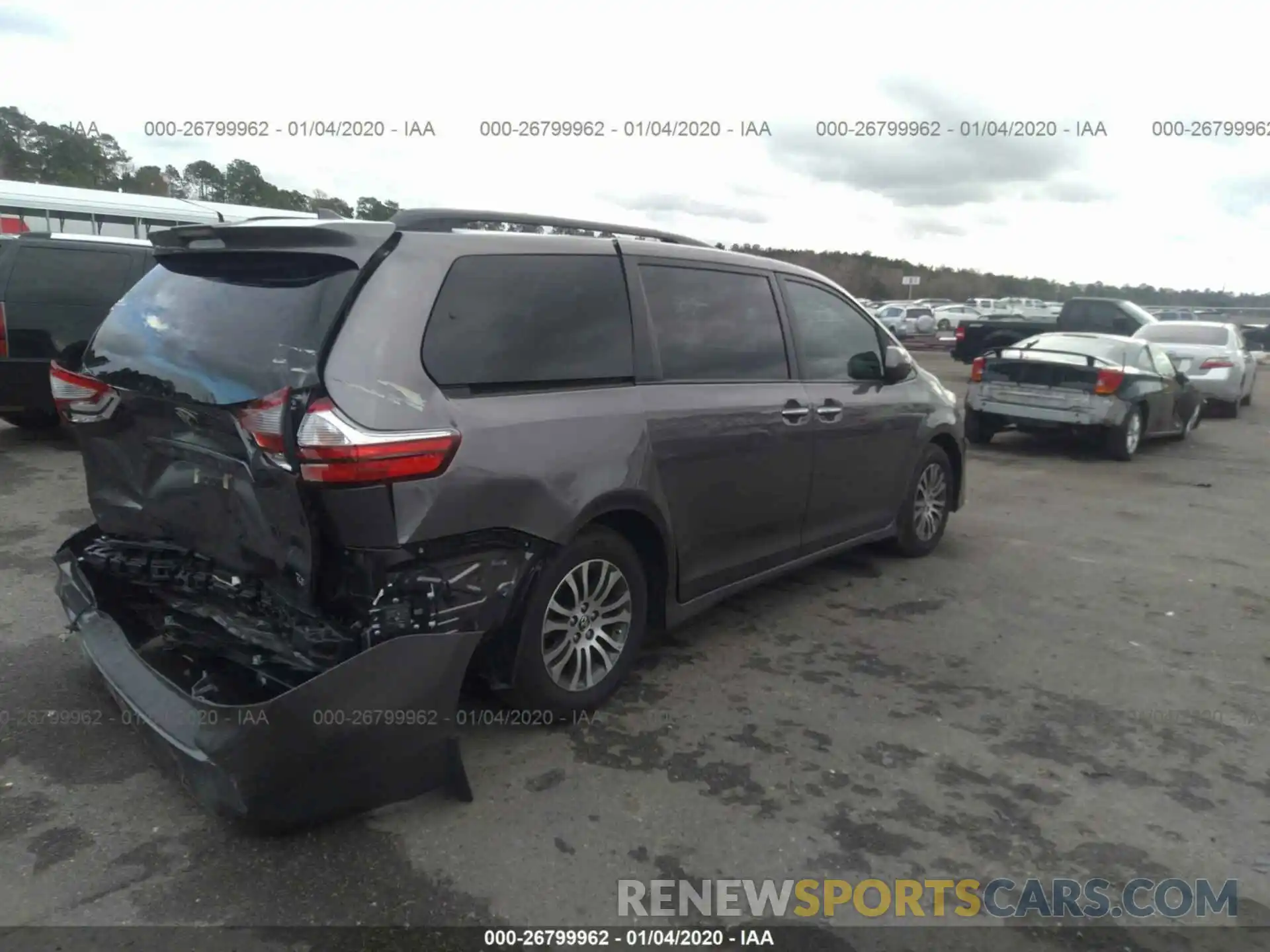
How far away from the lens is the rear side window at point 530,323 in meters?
3.12

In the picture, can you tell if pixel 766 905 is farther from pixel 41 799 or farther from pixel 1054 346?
pixel 1054 346

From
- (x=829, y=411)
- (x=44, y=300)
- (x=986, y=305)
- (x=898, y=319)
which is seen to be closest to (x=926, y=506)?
(x=829, y=411)

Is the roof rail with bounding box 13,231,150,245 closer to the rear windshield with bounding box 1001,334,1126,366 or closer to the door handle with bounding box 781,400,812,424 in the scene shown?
the door handle with bounding box 781,400,812,424

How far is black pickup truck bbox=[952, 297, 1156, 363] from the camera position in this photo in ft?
61.7

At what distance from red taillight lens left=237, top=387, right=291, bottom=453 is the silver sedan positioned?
48.8 ft

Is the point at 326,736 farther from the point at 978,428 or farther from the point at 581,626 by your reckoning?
the point at 978,428

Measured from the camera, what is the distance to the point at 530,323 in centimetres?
339

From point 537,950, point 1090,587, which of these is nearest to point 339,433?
point 537,950

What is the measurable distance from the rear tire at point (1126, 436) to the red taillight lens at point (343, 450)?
30.8 ft

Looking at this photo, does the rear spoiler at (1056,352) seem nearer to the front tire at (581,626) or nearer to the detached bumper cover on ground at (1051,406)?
the detached bumper cover on ground at (1051,406)

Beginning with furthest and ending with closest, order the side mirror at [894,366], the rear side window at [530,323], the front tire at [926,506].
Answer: the front tire at [926,506], the side mirror at [894,366], the rear side window at [530,323]

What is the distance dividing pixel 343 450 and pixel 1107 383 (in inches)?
370

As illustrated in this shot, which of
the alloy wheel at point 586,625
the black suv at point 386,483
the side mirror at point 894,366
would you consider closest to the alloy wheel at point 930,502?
the side mirror at point 894,366

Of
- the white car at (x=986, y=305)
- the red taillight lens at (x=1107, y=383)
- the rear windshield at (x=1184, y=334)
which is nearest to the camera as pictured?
the red taillight lens at (x=1107, y=383)
